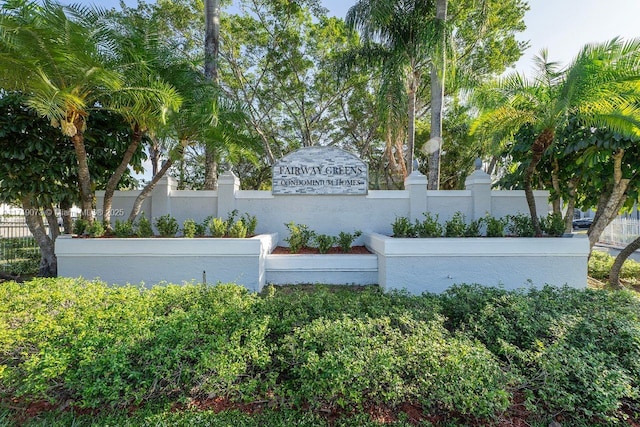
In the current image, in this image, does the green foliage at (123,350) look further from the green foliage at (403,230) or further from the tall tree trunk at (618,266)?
the tall tree trunk at (618,266)

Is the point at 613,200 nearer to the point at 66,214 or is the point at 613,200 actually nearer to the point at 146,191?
the point at 146,191

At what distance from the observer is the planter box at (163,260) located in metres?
6.64

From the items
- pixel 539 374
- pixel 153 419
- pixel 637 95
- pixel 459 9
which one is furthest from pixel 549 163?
pixel 153 419

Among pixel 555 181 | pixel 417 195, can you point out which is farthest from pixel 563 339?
pixel 555 181

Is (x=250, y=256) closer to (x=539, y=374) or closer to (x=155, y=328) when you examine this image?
(x=155, y=328)

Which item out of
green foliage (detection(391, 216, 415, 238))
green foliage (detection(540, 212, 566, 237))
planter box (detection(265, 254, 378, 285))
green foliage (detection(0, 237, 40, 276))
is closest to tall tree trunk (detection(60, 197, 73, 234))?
green foliage (detection(0, 237, 40, 276))

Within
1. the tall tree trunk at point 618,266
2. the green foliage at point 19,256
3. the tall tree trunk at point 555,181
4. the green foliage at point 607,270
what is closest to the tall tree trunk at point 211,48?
the green foliage at point 19,256

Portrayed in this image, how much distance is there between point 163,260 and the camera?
670 cm

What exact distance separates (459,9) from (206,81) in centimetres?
1170

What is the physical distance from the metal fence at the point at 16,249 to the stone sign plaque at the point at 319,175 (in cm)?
733

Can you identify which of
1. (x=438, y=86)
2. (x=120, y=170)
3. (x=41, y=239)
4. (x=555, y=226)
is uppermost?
(x=438, y=86)

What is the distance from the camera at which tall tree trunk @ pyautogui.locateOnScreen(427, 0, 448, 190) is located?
30.0 ft

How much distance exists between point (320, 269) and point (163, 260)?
3.45 meters

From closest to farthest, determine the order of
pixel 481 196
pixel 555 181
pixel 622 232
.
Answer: pixel 555 181 < pixel 481 196 < pixel 622 232
